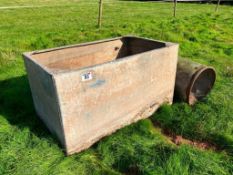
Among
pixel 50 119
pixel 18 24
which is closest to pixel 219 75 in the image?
pixel 50 119

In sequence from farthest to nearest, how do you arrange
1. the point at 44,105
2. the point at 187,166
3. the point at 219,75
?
the point at 219,75 < the point at 44,105 < the point at 187,166

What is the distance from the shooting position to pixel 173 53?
417cm

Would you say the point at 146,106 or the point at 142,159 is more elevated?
the point at 146,106

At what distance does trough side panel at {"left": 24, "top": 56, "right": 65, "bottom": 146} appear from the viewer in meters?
3.10

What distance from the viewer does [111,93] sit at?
3.48 meters

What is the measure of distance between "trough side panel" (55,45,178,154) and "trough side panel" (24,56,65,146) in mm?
128

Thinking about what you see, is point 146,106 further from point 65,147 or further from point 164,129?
point 65,147

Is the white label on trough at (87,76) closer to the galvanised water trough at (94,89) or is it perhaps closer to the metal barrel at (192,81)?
the galvanised water trough at (94,89)

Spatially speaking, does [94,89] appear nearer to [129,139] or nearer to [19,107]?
[129,139]

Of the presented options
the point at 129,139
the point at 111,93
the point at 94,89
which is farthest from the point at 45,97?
the point at 129,139

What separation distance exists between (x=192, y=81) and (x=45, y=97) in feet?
7.52

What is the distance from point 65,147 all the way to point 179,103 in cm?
214

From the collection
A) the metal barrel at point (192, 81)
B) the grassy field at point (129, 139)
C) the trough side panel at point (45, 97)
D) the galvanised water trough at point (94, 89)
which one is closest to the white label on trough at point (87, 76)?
the galvanised water trough at point (94, 89)

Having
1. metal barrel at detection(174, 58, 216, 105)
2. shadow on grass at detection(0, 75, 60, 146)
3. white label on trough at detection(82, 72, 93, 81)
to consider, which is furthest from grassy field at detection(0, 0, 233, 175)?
white label on trough at detection(82, 72, 93, 81)
